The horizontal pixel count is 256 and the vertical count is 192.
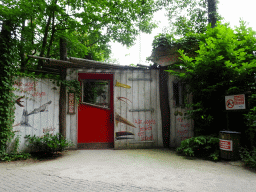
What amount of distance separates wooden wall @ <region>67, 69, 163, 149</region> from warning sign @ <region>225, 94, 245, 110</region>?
2.14 meters

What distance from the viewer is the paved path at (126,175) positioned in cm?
297

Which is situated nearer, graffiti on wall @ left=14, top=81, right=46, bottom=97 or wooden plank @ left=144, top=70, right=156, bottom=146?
graffiti on wall @ left=14, top=81, right=46, bottom=97

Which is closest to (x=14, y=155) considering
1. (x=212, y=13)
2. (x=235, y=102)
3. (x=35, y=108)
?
(x=35, y=108)

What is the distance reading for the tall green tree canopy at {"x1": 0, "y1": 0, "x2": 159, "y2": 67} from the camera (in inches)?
228

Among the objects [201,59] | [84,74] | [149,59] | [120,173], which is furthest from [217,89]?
[84,74]

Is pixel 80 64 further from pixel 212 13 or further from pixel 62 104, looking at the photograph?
pixel 212 13

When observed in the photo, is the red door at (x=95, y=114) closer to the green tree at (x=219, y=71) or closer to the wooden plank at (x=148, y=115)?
the wooden plank at (x=148, y=115)

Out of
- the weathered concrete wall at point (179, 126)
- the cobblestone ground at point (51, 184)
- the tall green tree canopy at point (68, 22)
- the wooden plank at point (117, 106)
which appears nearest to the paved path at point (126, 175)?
the cobblestone ground at point (51, 184)

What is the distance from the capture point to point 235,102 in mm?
4660

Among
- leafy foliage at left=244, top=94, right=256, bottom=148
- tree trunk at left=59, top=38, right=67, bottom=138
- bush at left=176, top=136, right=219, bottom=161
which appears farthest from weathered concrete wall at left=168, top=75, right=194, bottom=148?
tree trunk at left=59, top=38, right=67, bottom=138

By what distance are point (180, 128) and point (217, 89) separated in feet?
5.98

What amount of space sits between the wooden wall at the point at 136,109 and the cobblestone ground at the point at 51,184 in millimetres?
2507

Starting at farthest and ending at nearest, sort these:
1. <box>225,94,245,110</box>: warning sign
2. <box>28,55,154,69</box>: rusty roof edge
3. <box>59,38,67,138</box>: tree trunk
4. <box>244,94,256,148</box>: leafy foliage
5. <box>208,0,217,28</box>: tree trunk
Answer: <box>208,0,217,28</box>: tree trunk
<box>59,38,67,138</box>: tree trunk
<box>28,55,154,69</box>: rusty roof edge
<box>225,94,245,110</box>: warning sign
<box>244,94,256,148</box>: leafy foliage

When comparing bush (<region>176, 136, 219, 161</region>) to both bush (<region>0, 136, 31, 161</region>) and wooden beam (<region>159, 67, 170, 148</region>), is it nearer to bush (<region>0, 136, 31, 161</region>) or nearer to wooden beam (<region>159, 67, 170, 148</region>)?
wooden beam (<region>159, 67, 170, 148</region>)
